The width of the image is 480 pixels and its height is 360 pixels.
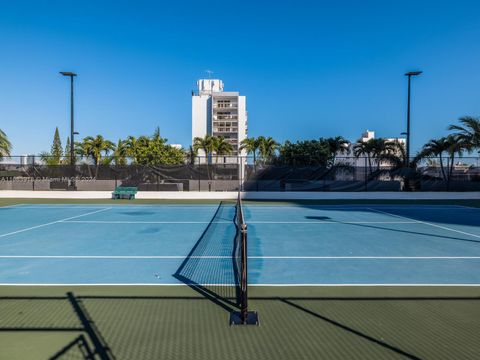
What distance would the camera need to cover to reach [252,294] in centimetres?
547

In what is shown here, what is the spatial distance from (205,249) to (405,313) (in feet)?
17.2

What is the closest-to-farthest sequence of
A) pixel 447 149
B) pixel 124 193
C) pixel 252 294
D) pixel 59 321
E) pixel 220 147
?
pixel 59 321 < pixel 252 294 < pixel 124 193 < pixel 447 149 < pixel 220 147

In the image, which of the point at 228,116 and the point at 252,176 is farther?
the point at 228,116

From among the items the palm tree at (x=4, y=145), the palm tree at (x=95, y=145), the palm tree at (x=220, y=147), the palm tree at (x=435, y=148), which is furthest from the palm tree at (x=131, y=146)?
the palm tree at (x=435, y=148)

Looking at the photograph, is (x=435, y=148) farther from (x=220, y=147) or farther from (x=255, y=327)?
(x=220, y=147)

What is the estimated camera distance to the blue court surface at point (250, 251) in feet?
21.0

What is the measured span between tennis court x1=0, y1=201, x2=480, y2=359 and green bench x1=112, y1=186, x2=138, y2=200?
13.6 metres

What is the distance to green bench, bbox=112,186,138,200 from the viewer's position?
24.5 meters

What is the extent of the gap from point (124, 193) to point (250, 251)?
1807 cm

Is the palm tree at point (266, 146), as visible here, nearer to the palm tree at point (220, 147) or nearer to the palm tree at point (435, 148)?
the palm tree at point (220, 147)

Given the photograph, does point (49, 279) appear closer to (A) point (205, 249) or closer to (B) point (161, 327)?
(B) point (161, 327)

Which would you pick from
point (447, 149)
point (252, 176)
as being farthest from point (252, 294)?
point (447, 149)

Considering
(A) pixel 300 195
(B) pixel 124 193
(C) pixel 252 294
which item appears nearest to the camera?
(C) pixel 252 294

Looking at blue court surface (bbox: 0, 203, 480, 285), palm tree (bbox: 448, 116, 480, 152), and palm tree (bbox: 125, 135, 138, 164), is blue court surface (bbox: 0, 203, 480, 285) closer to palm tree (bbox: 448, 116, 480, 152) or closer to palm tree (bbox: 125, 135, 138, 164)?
palm tree (bbox: 448, 116, 480, 152)
